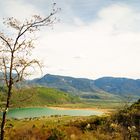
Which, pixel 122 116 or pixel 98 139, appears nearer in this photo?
pixel 98 139

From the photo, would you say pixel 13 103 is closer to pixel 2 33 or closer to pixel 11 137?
pixel 2 33

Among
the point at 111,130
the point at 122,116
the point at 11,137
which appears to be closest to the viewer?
the point at 11,137

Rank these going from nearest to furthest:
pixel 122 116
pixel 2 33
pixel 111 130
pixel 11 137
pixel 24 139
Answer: pixel 2 33 < pixel 24 139 < pixel 11 137 < pixel 111 130 < pixel 122 116

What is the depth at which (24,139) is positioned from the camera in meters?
24.2

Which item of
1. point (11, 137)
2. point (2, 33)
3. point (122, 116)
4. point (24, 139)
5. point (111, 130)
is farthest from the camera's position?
point (122, 116)

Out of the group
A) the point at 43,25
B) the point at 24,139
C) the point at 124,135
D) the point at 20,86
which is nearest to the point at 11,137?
the point at 24,139

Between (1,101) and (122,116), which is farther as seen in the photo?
(122,116)

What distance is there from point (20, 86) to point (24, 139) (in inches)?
342

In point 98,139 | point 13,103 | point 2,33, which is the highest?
point 2,33

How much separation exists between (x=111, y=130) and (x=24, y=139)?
30.5 ft

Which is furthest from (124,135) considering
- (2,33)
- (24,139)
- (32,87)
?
(2,33)

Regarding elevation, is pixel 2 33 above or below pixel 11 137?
above

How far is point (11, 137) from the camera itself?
26016mm

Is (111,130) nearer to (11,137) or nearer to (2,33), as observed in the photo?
(11,137)
